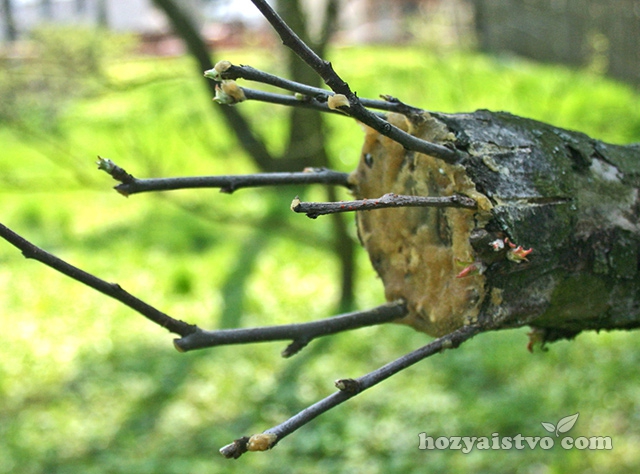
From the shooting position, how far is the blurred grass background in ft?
10.8

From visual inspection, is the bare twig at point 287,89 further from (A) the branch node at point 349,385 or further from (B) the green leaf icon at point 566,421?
(B) the green leaf icon at point 566,421

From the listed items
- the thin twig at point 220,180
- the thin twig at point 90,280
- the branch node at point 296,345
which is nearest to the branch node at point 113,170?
the thin twig at point 220,180

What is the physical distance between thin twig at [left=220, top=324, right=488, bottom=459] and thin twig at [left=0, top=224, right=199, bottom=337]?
0.90 ft

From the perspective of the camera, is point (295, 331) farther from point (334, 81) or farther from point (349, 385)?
point (334, 81)

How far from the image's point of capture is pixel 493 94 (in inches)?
242

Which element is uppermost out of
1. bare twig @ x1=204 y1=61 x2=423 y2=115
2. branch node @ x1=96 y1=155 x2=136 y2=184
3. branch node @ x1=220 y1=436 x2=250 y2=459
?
bare twig @ x1=204 y1=61 x2=423 y2=115

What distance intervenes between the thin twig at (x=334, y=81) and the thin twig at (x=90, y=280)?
40 cm

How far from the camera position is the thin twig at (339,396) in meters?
0.78

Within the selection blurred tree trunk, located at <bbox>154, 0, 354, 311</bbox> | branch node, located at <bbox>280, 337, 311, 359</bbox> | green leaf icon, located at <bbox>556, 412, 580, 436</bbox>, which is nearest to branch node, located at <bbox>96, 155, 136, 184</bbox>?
branch node, located at <bbox>280, 337, 311, 359</bbox>

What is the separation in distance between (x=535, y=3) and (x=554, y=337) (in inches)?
312

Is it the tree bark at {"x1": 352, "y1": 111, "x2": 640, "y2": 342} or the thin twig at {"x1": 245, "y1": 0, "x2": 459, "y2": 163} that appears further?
the tree bark at {"x1": 352, "y1": 111, "x2": 640, "y2": 342}

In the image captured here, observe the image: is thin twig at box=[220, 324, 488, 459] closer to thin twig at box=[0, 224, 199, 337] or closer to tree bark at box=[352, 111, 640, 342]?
tree bark at box=[352, 111, 640, 342]

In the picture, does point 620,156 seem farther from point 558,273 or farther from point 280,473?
point 280,473

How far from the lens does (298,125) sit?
4.66m
